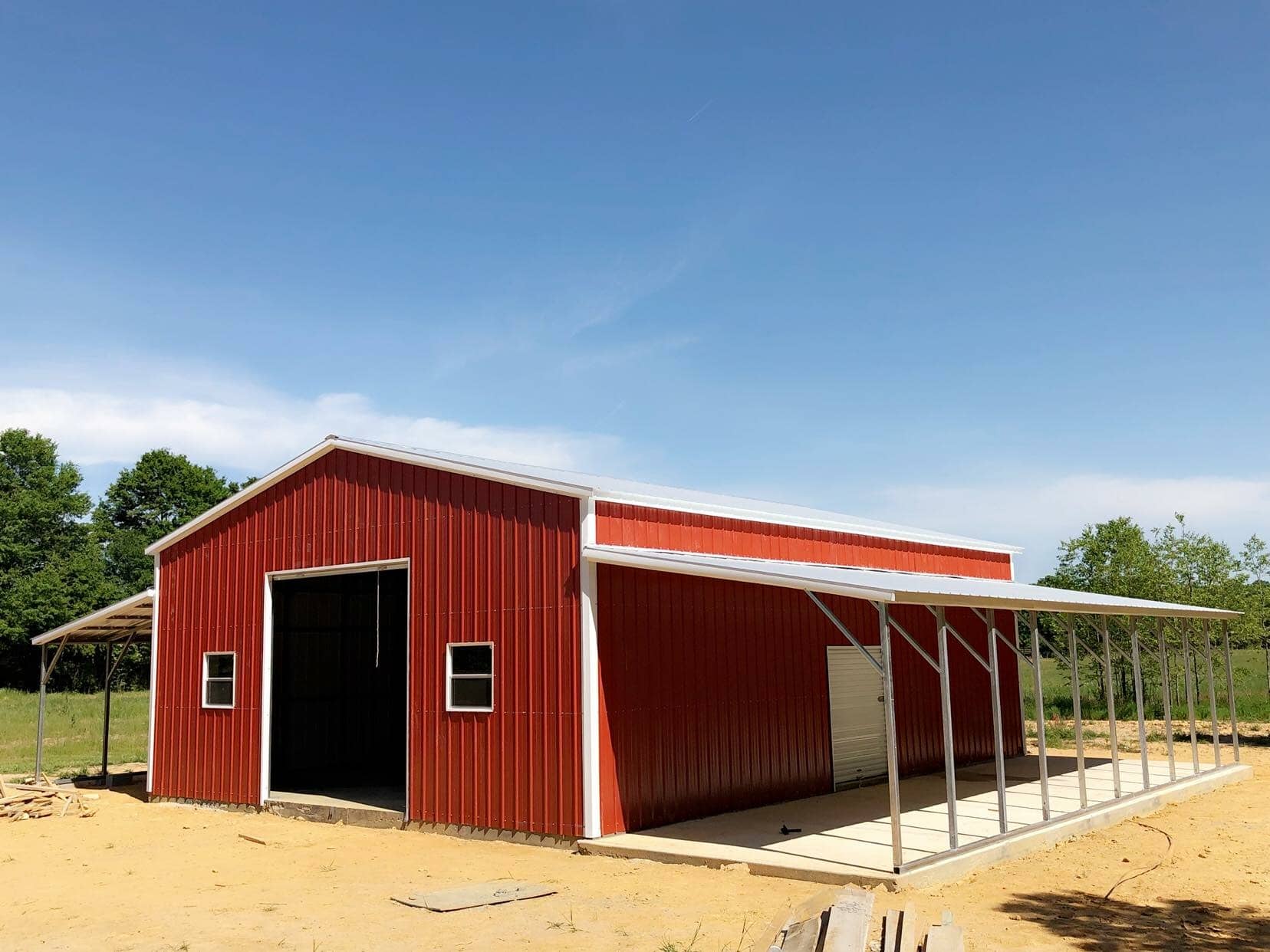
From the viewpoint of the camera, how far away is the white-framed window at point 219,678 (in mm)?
15898

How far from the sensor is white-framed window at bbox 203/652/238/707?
15898 millimetres

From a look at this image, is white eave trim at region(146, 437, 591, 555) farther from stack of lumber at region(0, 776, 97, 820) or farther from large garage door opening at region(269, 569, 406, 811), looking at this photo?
stack of lumber at region(0, 776, 97, 820)

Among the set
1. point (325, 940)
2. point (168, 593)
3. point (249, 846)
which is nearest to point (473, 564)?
point (249, 846)

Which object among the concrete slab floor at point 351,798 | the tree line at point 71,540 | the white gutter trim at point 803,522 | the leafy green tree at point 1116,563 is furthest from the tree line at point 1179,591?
the tree line at point 71,540

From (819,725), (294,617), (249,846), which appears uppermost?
(294,617)

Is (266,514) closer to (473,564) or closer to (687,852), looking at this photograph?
Result: (473,564)

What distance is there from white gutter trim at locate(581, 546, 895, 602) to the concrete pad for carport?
2.41 metres

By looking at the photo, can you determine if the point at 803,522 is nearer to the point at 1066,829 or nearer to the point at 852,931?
the point at 1066,829

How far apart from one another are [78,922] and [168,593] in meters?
8.24

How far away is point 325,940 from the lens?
8375 mm

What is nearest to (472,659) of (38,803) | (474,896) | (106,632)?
(474,896)

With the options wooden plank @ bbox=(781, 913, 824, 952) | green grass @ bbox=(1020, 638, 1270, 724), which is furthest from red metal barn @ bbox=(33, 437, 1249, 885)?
green grass @ bbox=(1020, 638, 1270, 724)

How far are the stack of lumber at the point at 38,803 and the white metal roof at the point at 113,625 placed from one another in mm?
2318

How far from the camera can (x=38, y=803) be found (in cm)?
1571
